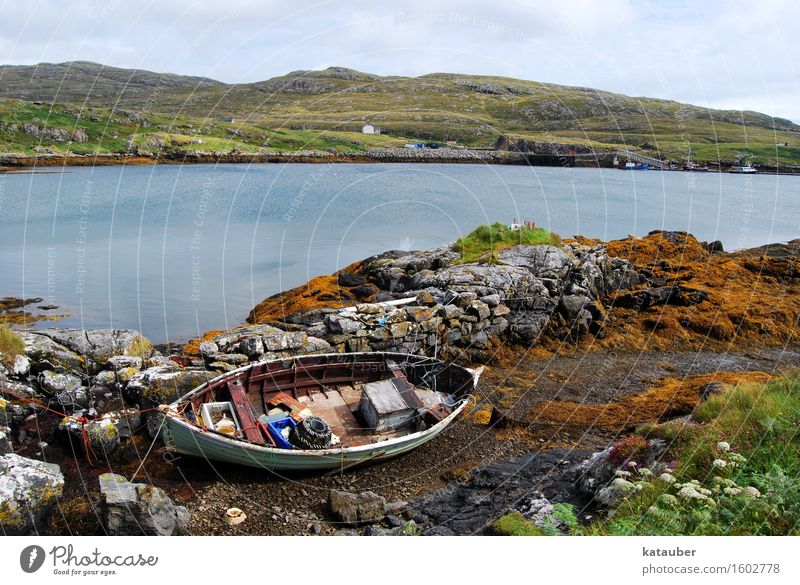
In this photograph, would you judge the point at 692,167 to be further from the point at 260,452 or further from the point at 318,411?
the point at 260,452

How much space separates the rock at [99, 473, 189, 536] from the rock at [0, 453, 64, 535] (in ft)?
3.24

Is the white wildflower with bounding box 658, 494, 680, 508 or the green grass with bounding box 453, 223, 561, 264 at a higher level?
the green grass with bounding box 453, 223, 561, 264

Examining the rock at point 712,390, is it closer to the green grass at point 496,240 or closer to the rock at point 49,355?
the green grass at point 496,240

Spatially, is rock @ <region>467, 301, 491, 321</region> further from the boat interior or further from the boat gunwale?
the boat gunwale

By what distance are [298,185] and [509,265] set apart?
5012cm

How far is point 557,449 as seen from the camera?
56.0ft

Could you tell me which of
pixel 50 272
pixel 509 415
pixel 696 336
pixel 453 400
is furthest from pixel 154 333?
pixel 696 336

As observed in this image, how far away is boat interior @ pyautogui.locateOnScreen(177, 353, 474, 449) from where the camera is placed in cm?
1543

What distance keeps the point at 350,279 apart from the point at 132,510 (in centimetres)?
2318

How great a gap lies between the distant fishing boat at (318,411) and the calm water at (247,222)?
11.4 meters

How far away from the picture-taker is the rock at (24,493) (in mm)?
10320

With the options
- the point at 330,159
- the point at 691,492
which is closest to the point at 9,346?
the point at 691,492

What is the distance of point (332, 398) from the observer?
18.2m

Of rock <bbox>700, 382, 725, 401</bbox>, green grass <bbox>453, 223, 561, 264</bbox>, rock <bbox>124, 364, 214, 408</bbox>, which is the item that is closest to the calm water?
green grass <bbox>453, 223, 561, 264</bbox>
